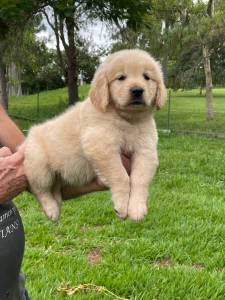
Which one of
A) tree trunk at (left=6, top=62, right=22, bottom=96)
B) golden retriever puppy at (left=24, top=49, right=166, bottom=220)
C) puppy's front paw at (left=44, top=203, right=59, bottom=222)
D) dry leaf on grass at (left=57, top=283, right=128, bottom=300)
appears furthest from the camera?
tree trunk at (left=6, top=62, right=22, bottom=96)

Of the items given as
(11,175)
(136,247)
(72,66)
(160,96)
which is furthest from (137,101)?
(72,66)

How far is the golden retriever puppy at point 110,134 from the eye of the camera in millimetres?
2176

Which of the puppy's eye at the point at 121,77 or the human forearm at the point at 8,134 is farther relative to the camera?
the human forearm at the point at 8,134

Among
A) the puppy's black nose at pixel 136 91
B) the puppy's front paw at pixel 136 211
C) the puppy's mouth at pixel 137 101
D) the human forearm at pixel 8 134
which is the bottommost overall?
the puppy's front paw at pixel 136 211

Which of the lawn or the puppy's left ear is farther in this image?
the lawn

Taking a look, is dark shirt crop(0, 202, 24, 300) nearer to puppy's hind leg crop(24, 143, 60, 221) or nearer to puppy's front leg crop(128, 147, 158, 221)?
puppy's hind leg crop(24, 143, 60, 221)

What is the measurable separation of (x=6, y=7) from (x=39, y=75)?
26.2 meters

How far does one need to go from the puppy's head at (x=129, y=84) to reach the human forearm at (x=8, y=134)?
462 millimetres

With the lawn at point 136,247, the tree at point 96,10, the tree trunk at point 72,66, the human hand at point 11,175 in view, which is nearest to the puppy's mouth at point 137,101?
the human hand at point 11,175

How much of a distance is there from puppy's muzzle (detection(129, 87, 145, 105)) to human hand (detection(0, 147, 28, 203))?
1.87 feet

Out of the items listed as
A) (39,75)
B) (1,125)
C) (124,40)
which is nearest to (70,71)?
(124,40)

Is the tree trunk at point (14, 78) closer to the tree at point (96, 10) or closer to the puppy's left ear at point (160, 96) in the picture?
the tree at point (96, 10)

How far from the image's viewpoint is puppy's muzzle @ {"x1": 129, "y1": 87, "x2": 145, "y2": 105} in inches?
87.9

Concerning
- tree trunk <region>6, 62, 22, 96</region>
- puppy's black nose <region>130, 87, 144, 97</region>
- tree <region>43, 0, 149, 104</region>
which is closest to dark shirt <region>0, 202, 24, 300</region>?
puppy's black nose <region>130, 87, 144, 97</region>
